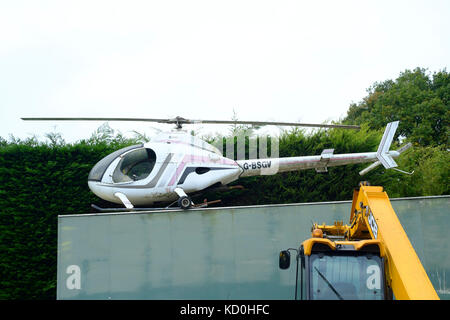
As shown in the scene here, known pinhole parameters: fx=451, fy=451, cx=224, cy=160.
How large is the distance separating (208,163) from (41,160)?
4.38 metres

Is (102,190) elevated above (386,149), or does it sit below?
below

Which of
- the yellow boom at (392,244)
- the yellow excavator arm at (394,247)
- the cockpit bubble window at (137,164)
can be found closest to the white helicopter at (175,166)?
the cockpit bubble window at (137,164)

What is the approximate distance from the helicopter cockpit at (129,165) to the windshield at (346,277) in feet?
21.0

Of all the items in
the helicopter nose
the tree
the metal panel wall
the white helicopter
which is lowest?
the metal panel wall

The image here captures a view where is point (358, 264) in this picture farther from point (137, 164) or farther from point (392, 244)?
point (137, 164)

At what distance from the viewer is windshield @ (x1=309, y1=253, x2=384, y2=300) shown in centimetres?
498

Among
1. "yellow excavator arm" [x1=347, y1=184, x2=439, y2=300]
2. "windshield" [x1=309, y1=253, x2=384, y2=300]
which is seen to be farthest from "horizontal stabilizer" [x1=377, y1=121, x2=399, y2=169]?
"windshield" [x1=309, y1=253, x2=384, y2=300]

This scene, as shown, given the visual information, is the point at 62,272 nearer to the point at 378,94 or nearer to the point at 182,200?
the point at 182,200

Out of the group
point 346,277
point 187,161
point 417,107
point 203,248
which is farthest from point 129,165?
point 417,107

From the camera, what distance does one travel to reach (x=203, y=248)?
366 inches

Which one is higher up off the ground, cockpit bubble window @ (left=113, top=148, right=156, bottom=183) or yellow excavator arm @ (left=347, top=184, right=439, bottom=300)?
cockpit bubble window @ (left=113, top=148, right=156, bottom=183)

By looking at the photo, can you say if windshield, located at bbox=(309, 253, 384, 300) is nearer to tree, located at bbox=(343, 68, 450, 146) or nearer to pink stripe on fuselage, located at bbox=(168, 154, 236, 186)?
pink stripe on fuselage, located at bbox=(168, 154, 236, 186)

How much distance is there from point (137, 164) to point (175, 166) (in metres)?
0.99

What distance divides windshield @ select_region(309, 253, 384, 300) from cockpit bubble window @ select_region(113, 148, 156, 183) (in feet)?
21.0
